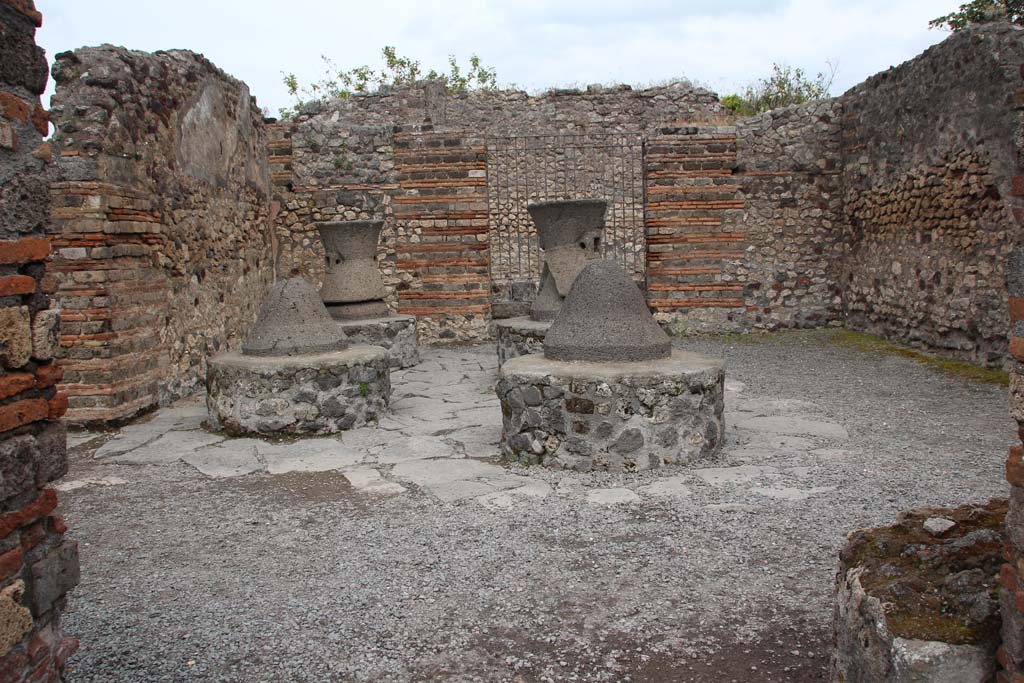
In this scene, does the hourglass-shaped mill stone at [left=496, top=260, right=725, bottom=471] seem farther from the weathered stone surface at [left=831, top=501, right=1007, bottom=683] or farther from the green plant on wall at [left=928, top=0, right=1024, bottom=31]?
the green plant on wall at [left=928, top=0, right=1024, bottom=31]

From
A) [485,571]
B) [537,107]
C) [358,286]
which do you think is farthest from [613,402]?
[537,107]

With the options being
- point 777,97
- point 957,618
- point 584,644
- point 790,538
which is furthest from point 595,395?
point 777,97

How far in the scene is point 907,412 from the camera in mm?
6383

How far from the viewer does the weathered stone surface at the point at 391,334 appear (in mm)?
9164

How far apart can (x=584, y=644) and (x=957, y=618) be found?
1.22 m

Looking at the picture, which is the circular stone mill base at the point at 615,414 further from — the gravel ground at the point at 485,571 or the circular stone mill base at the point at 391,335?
the circular stone mill base at the point at 391,335

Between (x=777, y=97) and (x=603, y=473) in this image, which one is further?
(x=777, y=97)

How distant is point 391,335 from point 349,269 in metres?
0.89

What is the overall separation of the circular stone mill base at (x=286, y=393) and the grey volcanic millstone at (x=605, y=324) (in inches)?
64.6

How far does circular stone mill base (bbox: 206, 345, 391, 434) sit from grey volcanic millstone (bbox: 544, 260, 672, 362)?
1.64 m

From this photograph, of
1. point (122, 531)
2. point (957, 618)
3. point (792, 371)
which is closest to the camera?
point (957, 618)

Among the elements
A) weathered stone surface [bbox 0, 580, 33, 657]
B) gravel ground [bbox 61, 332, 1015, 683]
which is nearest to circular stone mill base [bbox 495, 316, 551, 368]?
gravel ground [bbox 61, 332, 1015, 683]

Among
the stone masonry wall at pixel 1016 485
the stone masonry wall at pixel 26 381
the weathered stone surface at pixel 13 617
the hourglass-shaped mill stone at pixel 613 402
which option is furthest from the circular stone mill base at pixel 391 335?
the stone masonry wall at pixel 1016 485

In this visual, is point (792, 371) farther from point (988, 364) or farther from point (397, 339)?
point (397, 339)
